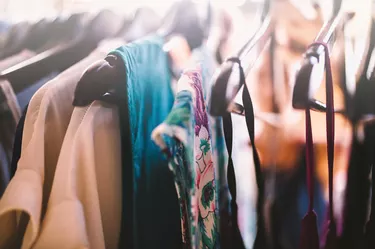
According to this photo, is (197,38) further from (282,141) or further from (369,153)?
(369,153)

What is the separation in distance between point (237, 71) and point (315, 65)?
0.13 meters

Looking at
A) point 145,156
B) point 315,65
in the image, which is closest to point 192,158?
point 145,156

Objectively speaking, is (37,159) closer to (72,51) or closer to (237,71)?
(72,51)

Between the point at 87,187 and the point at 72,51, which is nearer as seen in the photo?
the point at 87,187

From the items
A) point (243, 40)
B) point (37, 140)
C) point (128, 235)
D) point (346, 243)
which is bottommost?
point (346, 243)

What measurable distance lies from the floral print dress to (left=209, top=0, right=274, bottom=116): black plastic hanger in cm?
3

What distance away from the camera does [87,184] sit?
28.5 inches

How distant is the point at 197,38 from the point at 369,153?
1.28 feet

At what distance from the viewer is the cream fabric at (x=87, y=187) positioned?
2.23ft

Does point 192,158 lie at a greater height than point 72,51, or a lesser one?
lesser

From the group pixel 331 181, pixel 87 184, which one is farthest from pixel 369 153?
pixel 87 184

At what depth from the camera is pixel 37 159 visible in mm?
716

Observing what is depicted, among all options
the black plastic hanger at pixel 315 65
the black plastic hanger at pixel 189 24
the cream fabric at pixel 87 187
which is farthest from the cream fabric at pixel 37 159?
the black plastic hanger at pixel 315 65

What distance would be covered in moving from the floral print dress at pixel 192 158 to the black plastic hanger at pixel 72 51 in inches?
8.5
